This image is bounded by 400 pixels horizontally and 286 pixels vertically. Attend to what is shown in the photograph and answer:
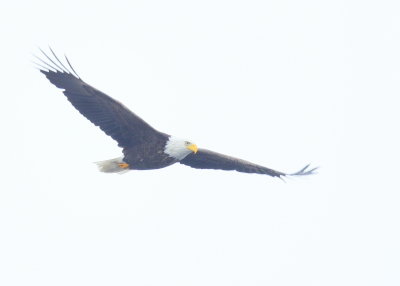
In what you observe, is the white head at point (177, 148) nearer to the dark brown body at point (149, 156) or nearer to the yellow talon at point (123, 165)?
the dark brown body at point (149, 156)

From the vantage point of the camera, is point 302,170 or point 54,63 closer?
point 54,63

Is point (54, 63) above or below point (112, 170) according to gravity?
above

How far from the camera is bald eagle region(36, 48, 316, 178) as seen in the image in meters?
12.9

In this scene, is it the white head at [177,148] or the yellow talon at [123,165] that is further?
the yellow talon at [123,165]

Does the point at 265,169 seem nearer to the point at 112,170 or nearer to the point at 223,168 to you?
the point at 223,168

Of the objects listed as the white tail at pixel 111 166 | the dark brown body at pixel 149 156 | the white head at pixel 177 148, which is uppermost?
the white head at pixel 177 148

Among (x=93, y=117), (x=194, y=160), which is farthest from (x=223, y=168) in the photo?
(x=93, y=117)

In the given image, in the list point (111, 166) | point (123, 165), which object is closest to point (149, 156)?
point (123, 165)

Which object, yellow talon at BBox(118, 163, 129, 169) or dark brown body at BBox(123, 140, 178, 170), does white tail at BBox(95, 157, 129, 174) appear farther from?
dark brown body at BBox(123, 140, 178, 170)

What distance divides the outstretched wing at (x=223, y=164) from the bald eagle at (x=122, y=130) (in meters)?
0.42

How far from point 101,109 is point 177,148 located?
120cm

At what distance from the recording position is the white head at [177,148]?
1328 centimetres

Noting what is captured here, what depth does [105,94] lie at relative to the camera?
1273cm

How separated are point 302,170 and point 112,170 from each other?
296 cm
